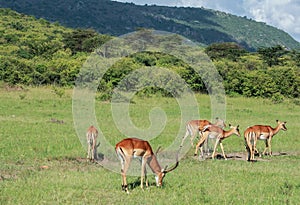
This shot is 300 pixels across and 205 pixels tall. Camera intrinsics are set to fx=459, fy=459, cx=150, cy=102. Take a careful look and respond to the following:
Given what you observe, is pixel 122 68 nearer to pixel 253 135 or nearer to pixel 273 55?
pixel 273 55

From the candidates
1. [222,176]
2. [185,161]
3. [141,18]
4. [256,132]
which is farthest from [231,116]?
[141,18]

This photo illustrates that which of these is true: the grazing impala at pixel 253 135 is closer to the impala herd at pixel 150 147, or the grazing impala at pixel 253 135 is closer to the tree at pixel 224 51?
the impala herd at pixel 150 147

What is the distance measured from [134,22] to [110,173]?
16660cm

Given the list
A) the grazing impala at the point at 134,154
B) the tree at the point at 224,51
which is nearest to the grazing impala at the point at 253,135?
the grazing impala at the point at 134,154

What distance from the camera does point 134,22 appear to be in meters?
174

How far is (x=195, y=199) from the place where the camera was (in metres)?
8.41

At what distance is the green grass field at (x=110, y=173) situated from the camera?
8.39m

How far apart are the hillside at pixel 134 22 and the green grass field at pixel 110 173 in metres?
127

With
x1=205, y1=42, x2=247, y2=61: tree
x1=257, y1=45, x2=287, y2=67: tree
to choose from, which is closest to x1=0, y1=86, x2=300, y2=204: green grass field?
x1=257, y1=45, x2=287, y2=67: tree

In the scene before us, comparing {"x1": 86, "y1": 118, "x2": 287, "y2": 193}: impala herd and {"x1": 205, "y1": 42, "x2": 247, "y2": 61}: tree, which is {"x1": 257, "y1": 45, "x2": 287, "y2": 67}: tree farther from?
{"x1": 86, "y1": 118, "x2": 287, "y2": 193}: impala herd

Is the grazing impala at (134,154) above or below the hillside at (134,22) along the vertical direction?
below

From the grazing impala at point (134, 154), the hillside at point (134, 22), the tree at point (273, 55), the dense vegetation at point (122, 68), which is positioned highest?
the hillside at point (134, 22)

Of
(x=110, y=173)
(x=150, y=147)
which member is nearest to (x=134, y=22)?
(x=110, y=173)

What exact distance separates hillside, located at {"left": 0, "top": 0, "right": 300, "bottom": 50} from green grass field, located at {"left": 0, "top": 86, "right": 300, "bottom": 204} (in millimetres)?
126705
